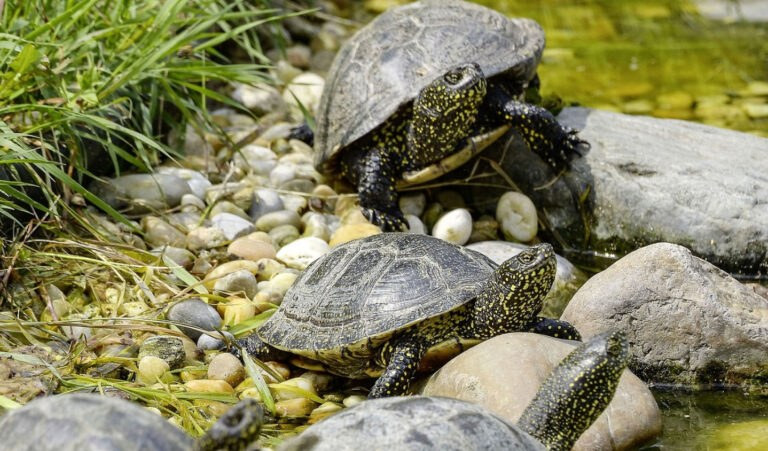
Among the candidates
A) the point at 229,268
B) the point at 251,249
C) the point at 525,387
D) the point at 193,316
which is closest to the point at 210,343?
the point at 193,316

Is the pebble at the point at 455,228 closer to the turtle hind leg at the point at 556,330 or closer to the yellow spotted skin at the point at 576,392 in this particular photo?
the turtle hind leg at the point at 556,330

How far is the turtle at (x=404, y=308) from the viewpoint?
126 inches

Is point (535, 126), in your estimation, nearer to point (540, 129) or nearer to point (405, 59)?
point (540, 129)

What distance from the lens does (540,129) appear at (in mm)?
4664

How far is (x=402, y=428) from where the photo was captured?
2.33 meters

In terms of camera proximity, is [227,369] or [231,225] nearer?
[227,369]

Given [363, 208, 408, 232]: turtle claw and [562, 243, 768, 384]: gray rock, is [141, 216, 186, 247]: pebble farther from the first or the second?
[562, 243, 768, 384]: gray rock

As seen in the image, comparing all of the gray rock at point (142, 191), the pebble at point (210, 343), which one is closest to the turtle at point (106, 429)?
the pebble at point (210, 343)

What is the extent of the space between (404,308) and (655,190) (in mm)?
1875

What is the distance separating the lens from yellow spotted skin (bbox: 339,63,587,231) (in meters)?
4.49

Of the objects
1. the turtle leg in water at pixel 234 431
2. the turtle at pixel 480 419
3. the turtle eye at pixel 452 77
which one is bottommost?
the turtle at pixel 480 419

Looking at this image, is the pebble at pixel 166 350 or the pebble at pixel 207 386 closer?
the pebble at pixel 207 386

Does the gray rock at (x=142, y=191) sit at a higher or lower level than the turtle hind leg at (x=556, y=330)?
higher

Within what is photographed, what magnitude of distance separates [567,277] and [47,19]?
268 centimetres
